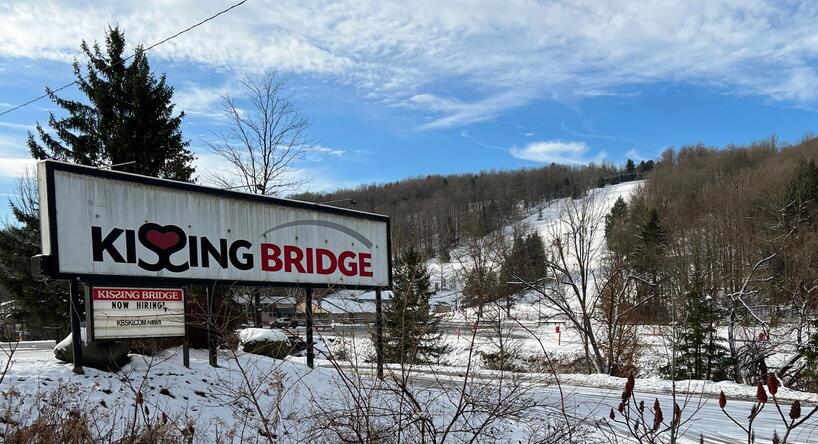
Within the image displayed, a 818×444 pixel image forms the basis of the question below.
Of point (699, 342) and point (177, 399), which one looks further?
point (699, 342)

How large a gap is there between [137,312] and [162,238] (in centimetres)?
129

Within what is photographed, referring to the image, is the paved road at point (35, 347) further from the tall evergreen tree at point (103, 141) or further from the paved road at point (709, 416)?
the paved road at point (709, 416)

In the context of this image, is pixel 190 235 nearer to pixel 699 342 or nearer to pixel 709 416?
pixel 709 416

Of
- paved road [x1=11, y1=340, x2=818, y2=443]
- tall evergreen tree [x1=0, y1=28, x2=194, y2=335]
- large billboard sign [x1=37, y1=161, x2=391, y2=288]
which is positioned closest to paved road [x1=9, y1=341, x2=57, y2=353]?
tall evergreen tree [x1=0, y1=28, x2=194, y2=335]

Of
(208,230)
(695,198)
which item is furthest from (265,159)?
(695,198)

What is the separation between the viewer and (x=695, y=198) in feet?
217

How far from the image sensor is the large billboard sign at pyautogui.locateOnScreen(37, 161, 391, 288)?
8.16 m

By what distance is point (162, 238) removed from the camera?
374 inches

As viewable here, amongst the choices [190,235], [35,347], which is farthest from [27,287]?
[190,235]

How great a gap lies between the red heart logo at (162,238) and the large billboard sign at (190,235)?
0.06ft

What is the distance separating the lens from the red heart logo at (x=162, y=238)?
9336 mm

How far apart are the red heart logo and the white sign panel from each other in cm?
75

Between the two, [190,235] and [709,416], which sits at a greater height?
[190,235]

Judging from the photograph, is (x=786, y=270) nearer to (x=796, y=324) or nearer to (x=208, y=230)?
(x=796, y=324)
